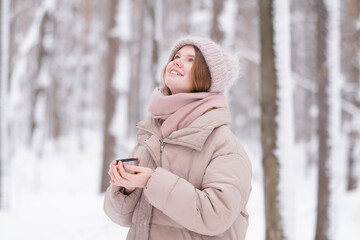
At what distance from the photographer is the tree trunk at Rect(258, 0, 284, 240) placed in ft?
12.2

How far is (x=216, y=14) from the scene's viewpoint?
23.9ft

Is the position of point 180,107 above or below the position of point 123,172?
above

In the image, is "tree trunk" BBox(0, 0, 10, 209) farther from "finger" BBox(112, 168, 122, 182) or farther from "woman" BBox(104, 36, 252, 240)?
"finger" BBox(112, 168, 122, 182)

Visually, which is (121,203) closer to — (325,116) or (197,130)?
(197,130)

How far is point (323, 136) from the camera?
16.0ft

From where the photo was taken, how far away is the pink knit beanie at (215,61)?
182 cm

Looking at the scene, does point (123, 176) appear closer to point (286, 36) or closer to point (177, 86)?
point (177, 86)

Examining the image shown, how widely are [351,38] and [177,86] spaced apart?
6.13m

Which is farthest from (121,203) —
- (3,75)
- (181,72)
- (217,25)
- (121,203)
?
(217,25)

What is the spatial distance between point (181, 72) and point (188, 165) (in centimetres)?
51

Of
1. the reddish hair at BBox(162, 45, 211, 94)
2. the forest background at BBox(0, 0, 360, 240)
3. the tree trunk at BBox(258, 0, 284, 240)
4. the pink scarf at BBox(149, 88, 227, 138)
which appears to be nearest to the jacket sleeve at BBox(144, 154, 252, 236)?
the pink scarf at BBox(149, 88, 227, 138)

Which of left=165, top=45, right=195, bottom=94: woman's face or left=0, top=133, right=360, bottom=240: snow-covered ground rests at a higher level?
left=165, top=45, right=195, bottom=94: woman's face

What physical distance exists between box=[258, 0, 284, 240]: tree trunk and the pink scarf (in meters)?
2.15

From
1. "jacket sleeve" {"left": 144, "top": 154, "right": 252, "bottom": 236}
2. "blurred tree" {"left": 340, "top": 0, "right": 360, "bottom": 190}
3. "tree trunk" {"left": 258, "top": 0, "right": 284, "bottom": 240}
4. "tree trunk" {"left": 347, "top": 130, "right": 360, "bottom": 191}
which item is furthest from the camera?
"tree trunk" {"left": 347, "top": 130, "right": 360, "bottom": 191}
